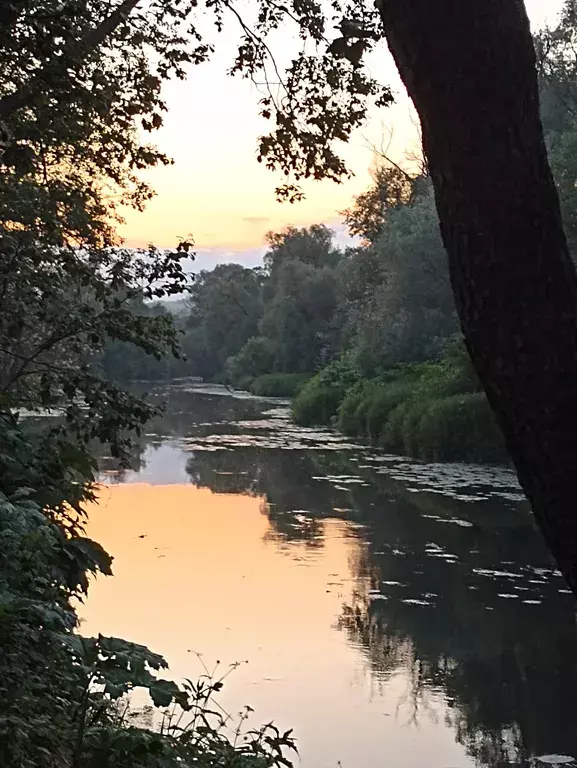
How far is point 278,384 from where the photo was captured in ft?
154

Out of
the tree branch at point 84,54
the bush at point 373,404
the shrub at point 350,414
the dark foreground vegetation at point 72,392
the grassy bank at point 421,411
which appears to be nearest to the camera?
the dark foreground vegetation at point 72,392

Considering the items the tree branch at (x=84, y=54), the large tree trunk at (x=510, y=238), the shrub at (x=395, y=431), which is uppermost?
the tree branch at (x=84, y=54)

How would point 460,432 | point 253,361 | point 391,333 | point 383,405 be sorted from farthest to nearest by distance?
point 253,361, point 391,333, point 383,405, point 460,432

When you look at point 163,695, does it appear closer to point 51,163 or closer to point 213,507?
point 51,163

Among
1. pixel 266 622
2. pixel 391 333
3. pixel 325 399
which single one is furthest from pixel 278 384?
pixel 266 622

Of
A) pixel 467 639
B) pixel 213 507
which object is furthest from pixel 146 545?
pixel 467 639

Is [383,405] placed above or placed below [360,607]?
above

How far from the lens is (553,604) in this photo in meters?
10.1

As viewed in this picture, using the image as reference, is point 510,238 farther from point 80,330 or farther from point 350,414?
point 350,414

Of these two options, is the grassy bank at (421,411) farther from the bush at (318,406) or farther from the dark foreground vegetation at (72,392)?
the dark foreground vegetation at (72,392)

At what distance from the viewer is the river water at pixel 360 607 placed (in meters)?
6.93

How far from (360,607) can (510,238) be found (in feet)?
25.9

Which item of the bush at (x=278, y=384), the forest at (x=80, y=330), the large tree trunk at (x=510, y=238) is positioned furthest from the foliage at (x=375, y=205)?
the large tree trunk at (x=510, y=238)

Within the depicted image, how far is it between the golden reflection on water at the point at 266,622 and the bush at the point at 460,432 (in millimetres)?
7184
